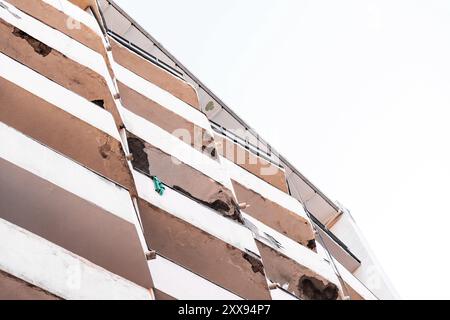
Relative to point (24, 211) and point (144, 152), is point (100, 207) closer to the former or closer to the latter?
point (24, 211)

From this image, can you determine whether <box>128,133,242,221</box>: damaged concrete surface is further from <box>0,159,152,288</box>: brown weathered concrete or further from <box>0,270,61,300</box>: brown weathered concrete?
<box>0,270,61,300</box>: brown weathered concrete

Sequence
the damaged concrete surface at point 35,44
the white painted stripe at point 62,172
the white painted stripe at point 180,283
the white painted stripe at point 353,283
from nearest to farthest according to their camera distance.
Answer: the white painted stripe at point 62,172, the white painted stripe at point 180,283, the damaged concrete surface at point 35,44, the white painted stripe at point 353,283

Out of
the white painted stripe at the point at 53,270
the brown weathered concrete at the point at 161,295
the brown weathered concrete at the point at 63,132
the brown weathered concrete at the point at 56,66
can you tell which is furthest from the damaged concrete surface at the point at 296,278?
the white painted stripe at the point at 53,270

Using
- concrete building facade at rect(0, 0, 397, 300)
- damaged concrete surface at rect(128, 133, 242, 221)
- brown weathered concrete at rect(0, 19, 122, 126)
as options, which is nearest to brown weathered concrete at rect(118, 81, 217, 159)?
concrete building facade at rect(0, 0, 397, 300)

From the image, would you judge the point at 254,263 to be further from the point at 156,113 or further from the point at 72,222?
the point at 156,113

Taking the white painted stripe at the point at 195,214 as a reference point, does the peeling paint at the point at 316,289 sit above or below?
below

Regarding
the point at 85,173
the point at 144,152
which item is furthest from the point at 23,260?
the point at 144,152

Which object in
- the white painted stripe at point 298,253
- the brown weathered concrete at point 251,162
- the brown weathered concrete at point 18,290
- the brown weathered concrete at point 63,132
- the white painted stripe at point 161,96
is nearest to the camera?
the brown weathered concrete at point 18,290

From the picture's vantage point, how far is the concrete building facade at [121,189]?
5996 millimetres

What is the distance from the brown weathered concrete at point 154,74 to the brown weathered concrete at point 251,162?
108 centimetres

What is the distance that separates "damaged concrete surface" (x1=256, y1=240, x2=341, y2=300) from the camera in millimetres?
10539

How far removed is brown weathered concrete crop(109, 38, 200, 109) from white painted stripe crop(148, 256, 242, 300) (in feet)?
20.5

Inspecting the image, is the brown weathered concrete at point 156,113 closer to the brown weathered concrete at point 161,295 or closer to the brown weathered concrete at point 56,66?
the brown weathered concrete at point 56,66

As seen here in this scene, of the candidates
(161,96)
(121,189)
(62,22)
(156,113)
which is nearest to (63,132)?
(121,189)
